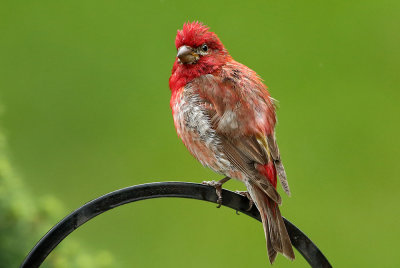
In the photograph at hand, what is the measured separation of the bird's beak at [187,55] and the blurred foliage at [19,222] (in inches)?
31.0

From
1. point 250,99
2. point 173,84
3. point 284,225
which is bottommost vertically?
point 284,225

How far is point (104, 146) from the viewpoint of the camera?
5.25 meters

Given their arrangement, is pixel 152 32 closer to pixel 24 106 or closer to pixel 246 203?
pixel 24 106

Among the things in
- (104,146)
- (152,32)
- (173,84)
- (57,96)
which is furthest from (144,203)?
(173,84)

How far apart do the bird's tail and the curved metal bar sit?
0.14 ft

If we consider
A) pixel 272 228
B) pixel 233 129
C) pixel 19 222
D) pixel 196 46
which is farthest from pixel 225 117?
pixel 19 222

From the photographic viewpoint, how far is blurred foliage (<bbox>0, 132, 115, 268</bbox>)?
276 cm

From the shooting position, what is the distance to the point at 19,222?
279 centimetres

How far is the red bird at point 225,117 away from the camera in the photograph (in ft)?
8.68

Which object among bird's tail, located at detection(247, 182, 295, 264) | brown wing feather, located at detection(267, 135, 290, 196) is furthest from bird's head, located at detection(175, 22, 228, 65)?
bird's tail, located at detection(247, 182, 295, 264)

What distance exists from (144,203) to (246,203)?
246 centimetres

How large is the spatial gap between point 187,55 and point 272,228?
0.83 m

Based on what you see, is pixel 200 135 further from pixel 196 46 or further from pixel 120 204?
pixel 120 204

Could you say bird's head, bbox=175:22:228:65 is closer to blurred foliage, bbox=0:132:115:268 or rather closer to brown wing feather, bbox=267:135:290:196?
brown wing feather, bbox=267:135:290:196
